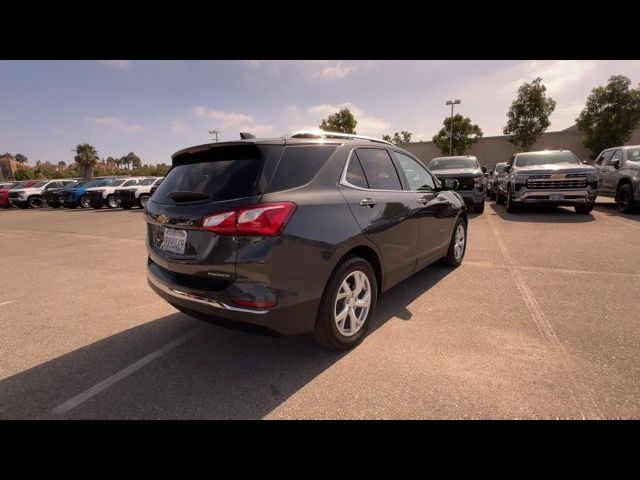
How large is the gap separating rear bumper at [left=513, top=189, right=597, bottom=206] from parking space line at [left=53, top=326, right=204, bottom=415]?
9.58m

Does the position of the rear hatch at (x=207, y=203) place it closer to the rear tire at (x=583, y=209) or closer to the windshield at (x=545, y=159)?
the rear tire at (x=583, y=209)

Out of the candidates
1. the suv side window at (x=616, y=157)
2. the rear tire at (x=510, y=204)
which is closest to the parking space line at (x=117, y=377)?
the rear tire at (x=510, y=204)

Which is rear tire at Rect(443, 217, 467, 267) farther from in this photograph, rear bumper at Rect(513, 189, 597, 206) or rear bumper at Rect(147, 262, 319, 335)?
rear bumper at Rect(513, 189, 597, 206)

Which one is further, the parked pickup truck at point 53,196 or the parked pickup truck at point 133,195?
the parked pickup truck at point 53,196

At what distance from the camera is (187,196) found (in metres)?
2.44

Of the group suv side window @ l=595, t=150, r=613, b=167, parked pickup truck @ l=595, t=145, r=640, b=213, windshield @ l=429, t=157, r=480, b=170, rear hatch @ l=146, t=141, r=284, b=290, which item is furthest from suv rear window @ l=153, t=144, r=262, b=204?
suv side window @ l=595, t=150, r=613, b=167

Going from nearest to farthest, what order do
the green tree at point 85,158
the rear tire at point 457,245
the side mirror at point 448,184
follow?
the side mirror at point 448,184 → the rear tire at point 457,245 → the green tree at point 85,158

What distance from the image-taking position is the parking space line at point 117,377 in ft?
7.18

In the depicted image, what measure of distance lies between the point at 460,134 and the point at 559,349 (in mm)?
43705

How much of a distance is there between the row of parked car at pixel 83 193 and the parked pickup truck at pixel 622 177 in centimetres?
1875

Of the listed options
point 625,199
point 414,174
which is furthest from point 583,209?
point 414,174

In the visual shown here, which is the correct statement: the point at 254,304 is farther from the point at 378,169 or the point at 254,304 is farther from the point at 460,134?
the point at 460,134
